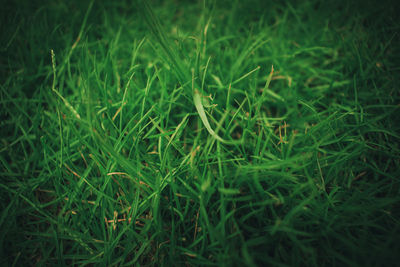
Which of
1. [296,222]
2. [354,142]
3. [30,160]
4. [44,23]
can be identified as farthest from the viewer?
[44,23]

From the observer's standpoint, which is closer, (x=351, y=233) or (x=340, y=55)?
(x=351, y=233)

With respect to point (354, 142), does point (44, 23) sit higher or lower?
higher

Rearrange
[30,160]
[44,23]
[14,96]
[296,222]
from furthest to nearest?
1. [44,23]
2. [14,96]
3. [30,160]
4. [296,222]

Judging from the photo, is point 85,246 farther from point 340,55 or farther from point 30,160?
point 340,55

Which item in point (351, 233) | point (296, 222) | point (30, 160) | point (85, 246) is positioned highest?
point (30, 160)

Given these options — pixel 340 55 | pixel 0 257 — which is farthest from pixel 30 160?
pixel 340 55

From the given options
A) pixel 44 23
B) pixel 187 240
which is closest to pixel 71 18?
pixel 44 23
